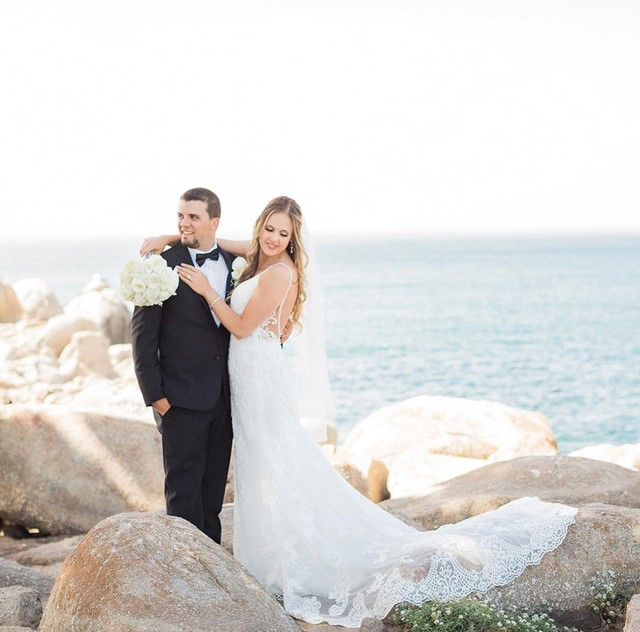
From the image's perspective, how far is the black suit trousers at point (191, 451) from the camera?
5.55m

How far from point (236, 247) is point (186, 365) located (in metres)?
0.93

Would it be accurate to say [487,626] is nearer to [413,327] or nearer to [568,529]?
[568,529]

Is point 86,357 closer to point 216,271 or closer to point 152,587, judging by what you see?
point 216,271

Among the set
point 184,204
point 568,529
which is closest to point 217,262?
point 184,204

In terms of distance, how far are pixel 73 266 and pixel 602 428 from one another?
86.5m

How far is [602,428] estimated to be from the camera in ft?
85.9

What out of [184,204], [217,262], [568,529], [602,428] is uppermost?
[184,204]

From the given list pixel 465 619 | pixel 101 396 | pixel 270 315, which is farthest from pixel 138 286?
pixel 101 396

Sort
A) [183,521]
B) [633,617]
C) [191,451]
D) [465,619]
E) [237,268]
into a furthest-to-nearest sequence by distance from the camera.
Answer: [237,268]
[191,451]
[465,619]
[183,521]
[633,617]

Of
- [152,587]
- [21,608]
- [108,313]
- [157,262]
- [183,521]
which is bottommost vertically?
[108,313]

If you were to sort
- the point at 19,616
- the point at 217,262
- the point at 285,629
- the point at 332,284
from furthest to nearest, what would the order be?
the point at 332,284, the point at 217,262, the point at 19,616, the point at 285,629

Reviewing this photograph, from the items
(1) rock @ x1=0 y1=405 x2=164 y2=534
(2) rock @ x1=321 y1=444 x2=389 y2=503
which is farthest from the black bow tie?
(2) rock @ x1=321 y1=444 x2=389 y2=503

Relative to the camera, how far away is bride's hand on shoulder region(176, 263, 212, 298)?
5.48m

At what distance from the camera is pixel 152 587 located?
390cm
